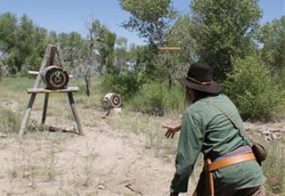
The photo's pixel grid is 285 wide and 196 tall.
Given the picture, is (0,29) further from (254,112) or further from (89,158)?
(89,158)

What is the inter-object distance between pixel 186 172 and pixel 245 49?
12.0 m

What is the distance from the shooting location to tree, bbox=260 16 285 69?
17.8 metres

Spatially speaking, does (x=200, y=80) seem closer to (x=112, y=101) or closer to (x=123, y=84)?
(x=112, y=101)

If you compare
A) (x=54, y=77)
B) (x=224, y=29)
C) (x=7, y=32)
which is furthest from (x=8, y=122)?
(x=7, y=32)

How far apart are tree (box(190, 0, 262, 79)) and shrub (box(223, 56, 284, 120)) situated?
44.2 inches

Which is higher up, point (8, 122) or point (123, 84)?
point (123, 84)

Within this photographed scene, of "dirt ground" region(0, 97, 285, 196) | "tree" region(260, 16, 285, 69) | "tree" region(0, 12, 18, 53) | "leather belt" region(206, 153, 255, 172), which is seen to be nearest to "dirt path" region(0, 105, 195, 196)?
"dirt ground" region(0, 97, 285, 196)

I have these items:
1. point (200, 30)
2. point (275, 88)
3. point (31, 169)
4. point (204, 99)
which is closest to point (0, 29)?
point (200, 30)

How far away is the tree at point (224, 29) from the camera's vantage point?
1482cm

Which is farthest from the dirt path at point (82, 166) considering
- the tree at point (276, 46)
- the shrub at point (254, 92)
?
the tree at point (276, 46)

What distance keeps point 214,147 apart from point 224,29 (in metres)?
11.5

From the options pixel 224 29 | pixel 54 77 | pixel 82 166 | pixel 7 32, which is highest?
pixel 7 32

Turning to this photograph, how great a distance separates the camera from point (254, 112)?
13570mm

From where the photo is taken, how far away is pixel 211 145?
3.62 metres
